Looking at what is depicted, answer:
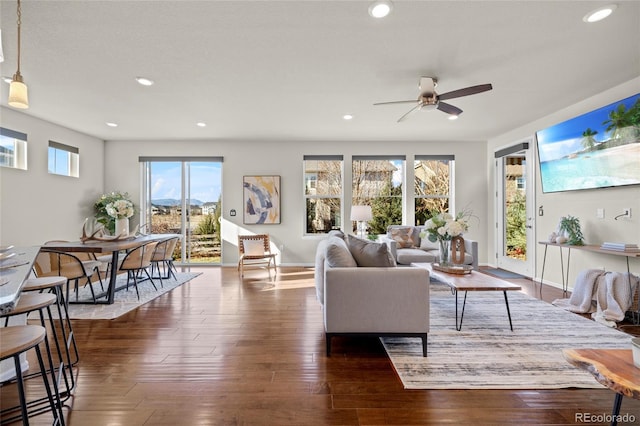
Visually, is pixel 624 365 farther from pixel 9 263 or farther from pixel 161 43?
pixel 161 43

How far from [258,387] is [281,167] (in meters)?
4.77

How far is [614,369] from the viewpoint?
3.75 ft

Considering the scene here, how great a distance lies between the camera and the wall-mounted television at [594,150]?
323 cm

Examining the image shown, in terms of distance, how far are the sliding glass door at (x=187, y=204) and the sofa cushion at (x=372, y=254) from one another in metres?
4.39

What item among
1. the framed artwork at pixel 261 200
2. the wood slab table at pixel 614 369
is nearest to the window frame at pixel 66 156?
the framed artwork at pixel 261 200

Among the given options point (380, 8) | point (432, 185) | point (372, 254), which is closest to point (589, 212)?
point (432, 185)

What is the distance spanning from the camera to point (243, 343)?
256cm

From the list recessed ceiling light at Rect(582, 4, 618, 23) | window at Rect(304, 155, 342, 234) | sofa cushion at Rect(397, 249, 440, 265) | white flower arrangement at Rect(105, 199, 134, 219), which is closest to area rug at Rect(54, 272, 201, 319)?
white flower arrangement at Rect(105, 199, 134, 219)

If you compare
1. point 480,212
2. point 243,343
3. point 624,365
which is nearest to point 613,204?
point 480,212

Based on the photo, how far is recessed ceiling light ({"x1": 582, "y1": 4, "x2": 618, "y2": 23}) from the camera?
2.13 m

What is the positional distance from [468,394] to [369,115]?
12.1 feet

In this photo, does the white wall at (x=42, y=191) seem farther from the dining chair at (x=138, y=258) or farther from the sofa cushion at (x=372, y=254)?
the sofa cushion at (x=372, y=254)

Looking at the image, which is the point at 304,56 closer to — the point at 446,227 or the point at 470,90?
the point at 470,90

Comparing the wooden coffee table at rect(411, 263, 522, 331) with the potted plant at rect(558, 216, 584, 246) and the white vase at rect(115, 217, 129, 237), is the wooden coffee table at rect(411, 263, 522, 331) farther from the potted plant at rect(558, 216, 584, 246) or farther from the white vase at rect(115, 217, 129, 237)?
the white vase at rect(115, 217, 129, 237)
